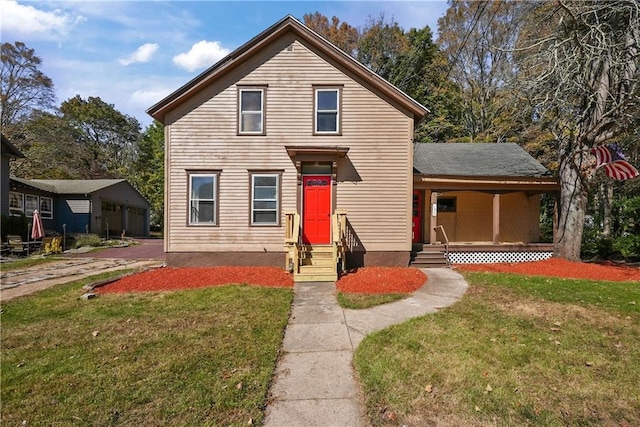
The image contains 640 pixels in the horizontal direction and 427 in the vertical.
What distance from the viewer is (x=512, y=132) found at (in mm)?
24516

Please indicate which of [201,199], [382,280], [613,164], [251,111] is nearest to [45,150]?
[201,199]

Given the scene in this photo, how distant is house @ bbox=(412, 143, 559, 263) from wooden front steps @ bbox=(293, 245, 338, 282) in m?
4.05

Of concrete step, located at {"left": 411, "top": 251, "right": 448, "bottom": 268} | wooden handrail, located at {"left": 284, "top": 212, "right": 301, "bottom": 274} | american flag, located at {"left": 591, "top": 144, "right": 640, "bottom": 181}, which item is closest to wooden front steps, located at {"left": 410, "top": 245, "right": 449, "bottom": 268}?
concrete step, located at {"left": 411, "top": 251, "right": 448, "bottom": 268}

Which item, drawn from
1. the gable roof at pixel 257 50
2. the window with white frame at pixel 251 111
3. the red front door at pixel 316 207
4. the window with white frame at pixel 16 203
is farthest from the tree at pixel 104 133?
the red front door at pixel 316 207

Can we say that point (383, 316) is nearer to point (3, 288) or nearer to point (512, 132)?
point (3, 288)

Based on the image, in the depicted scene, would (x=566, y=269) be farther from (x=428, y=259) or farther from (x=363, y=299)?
(x=363, y=299)

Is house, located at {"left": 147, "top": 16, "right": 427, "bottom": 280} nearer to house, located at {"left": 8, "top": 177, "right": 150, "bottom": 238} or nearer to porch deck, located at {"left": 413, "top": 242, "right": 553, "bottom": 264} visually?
porch deck, located at {"left": 413, "top": 242, "right": 553, "bottom": 264}

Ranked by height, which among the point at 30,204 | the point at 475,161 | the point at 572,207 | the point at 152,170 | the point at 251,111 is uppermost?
the point at 152,170

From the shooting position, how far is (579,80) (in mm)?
10312

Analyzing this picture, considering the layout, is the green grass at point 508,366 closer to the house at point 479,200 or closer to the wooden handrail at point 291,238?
the wooden handrail at point 291,238

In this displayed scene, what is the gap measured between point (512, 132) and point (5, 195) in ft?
110

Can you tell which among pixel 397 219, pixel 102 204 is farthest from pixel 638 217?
pixel 102 204

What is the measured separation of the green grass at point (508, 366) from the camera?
122 inches

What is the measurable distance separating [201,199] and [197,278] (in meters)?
2.86
